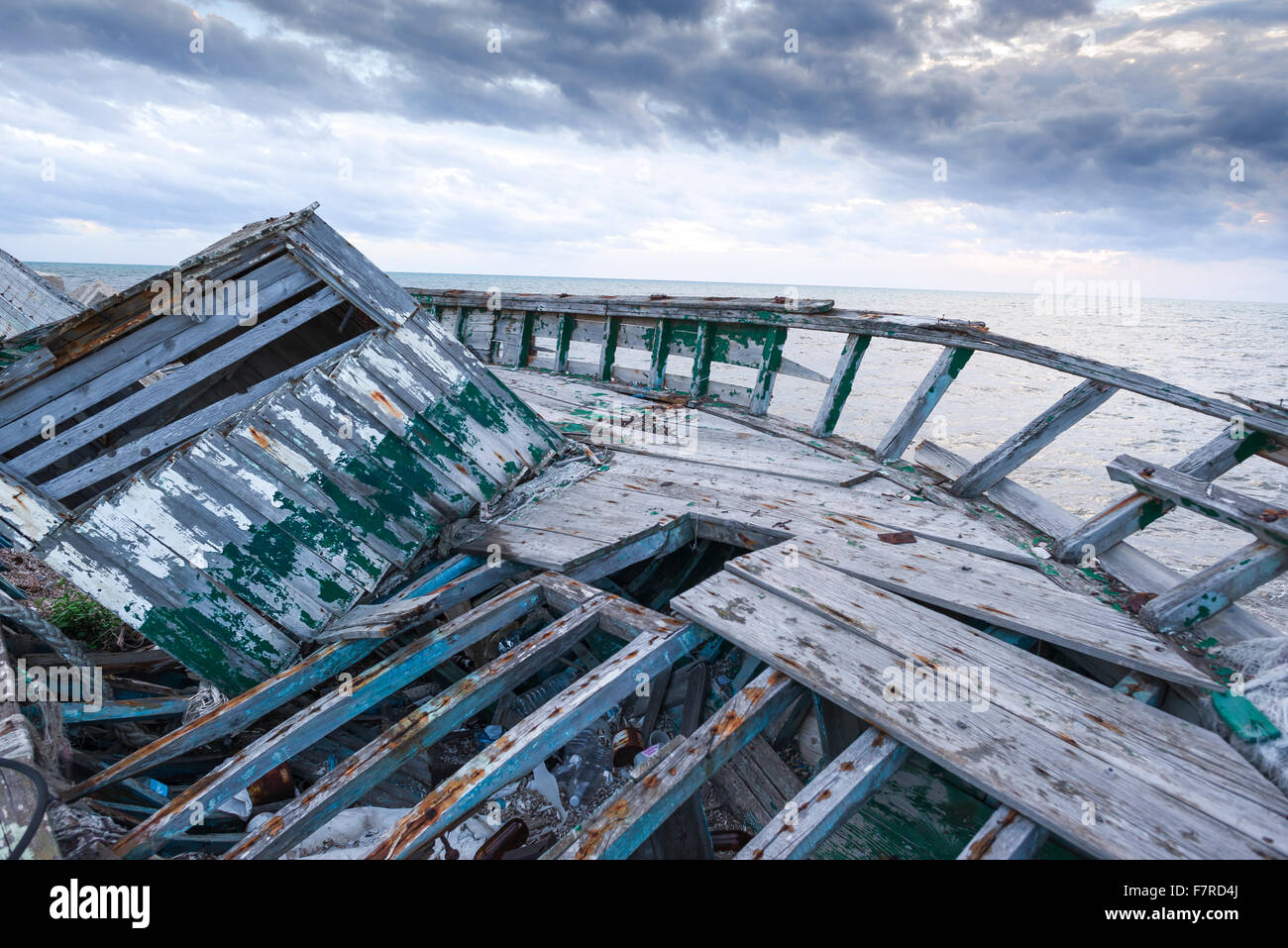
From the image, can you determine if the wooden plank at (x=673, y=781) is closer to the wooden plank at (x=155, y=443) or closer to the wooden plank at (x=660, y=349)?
the wooden plank at (x=155, y=443)

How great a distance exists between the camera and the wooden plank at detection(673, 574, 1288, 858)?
1.74m

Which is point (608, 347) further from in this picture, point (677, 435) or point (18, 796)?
point (18, 796)

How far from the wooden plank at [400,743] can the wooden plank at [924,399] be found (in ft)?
8.82

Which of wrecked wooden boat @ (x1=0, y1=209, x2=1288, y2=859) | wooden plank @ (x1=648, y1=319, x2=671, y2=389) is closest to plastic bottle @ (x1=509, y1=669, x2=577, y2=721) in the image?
wrecked wooden boat @ (x1=0, y1=209, x2=1288, y2=859)

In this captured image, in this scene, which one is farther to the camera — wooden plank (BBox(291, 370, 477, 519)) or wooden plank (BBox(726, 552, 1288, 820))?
wooden plank (BBox(291, 370, 477, 519))

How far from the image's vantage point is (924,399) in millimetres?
4488

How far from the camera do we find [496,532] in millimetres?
3721

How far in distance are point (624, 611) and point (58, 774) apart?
243 cm

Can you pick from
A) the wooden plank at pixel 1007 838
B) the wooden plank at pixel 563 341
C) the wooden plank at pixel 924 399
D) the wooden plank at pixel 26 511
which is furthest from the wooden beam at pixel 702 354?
the wooden plank at pixel 1007 838

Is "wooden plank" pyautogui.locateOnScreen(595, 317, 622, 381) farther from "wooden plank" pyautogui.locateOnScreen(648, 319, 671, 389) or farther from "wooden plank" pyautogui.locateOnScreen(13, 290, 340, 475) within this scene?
"wooden plank" pyautogui.locateOnScreen(13, 290, 340, 475)

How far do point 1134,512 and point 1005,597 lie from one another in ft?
3.01

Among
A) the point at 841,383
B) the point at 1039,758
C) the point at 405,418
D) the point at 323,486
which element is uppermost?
the point at 841,383

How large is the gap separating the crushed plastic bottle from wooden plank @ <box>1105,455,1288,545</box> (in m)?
2.99

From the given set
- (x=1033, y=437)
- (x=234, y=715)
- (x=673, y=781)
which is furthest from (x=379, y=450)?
(x=1033, y=437)
